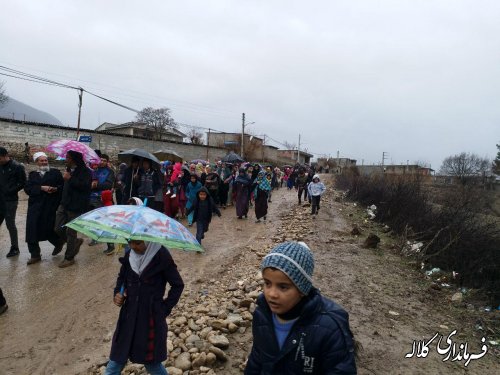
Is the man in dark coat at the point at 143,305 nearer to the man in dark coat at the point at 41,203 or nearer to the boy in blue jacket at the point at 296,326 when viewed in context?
the boy in blue jacket at the point at 296,326

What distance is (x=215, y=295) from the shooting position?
5.24m

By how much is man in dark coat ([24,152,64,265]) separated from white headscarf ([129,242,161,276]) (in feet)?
13.3

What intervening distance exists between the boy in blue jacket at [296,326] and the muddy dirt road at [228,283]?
181cm

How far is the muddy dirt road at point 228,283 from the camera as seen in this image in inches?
145

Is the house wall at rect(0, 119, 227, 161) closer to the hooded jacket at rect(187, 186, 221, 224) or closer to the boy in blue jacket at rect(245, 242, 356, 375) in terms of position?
the hooded jacket at rect(187, 186, 221, 224)

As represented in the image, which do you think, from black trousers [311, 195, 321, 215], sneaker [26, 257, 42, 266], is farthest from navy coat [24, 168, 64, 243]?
black trousers [311, 195, 321, 215]

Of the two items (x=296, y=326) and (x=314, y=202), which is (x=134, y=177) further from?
(x=314, y=202)

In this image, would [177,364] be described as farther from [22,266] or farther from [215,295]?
[22,266]

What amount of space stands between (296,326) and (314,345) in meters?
0.12

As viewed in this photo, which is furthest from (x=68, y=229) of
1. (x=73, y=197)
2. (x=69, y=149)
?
(x=69, y=149)

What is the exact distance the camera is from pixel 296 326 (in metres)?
1.79

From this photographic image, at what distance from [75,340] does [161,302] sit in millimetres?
1942

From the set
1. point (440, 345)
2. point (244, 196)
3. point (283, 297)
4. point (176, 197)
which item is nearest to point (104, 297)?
point (283, 297)

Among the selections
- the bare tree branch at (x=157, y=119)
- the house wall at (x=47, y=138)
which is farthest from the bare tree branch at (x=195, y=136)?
the house wall at (x=47, y=138)
